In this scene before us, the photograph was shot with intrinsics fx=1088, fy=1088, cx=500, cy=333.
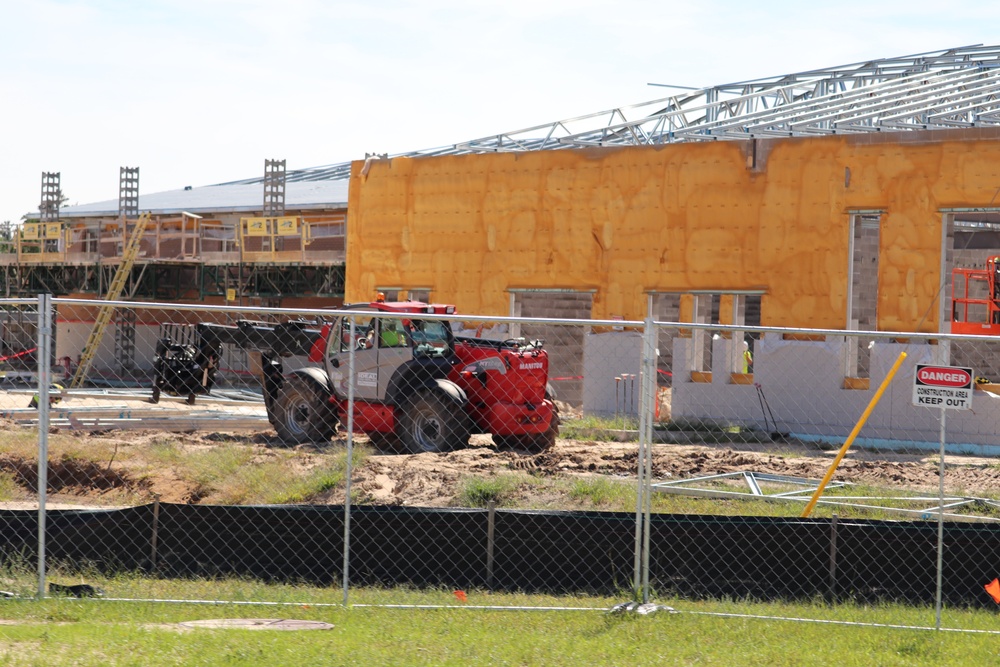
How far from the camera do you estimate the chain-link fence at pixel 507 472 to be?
8203 mm

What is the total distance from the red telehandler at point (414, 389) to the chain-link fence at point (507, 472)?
0.04 metres

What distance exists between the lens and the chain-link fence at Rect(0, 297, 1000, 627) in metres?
8.20

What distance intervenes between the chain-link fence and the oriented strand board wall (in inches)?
46.0

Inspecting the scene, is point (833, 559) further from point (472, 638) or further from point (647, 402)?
point (472, 638)

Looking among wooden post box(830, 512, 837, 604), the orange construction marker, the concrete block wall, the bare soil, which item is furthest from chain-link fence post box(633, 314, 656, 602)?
the concrete block wall

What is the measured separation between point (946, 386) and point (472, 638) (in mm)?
3595

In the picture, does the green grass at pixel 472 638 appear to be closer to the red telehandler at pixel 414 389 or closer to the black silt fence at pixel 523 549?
the black silt fence at pixel 523 549

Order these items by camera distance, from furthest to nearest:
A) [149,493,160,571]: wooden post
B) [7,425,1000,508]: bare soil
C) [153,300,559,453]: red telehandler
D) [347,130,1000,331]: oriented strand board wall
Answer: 1. [347,130,1000,331]: oriented strand board wall
2. [153,300,559,453]: red telehandler
3. [7,425,1000,508]: bare soil
4. [149,493,160,571]: wooden post

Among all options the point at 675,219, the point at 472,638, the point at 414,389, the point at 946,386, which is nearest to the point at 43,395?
the point at 472,638

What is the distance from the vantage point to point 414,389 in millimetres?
15078

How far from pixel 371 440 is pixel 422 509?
7306 millimetres

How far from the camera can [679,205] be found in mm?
22141

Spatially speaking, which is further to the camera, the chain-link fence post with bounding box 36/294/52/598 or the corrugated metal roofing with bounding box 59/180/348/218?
the corrugated metal roofing with bounding box 59/180/348/218

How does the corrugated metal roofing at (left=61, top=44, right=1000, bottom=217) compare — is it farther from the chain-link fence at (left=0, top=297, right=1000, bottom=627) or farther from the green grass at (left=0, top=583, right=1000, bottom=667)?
the green grass at (left=0, top=583, right=1000, bottom=667)
